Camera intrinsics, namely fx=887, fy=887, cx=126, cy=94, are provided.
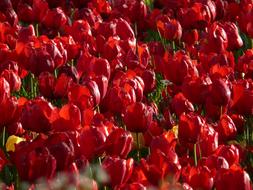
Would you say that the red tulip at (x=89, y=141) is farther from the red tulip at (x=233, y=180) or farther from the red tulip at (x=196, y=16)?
the red tulip at (x=196, y=16)

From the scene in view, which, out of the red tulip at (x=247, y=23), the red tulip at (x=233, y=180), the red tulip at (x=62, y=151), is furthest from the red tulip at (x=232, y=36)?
the red tulip at (x=233, y=180)

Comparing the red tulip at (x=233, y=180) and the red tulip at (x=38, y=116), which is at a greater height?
the red tulip at (x=233, y=180)

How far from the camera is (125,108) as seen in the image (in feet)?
10.9

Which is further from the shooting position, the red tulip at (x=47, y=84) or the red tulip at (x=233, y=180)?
the red tulip at (x=47, y=84)

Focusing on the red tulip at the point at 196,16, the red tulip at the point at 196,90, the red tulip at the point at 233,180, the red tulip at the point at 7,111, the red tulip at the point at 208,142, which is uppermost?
the red tulip at the point at 233,180

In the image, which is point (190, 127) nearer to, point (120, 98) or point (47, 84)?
point (120, 98)

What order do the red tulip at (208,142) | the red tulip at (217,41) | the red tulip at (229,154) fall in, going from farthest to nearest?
the red tulip at (217,41) → the red tulip at (208,142) → the red tulip at (229,154)

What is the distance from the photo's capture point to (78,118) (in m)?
3.02

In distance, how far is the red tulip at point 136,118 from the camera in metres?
3.11

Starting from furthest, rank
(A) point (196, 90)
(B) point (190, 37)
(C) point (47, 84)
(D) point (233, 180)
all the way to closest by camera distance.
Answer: (B) point (190, 37), (C) point (47, 84), (A) point (196, 90), (D) point (233, 180)

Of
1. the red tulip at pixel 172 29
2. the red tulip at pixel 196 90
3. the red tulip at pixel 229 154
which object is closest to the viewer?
the red tulip at pixel 229 154

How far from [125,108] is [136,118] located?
211 mm

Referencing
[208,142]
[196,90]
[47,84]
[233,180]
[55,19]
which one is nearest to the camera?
[233,180]

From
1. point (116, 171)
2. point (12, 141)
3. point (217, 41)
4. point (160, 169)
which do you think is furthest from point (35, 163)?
point (217, 41)
